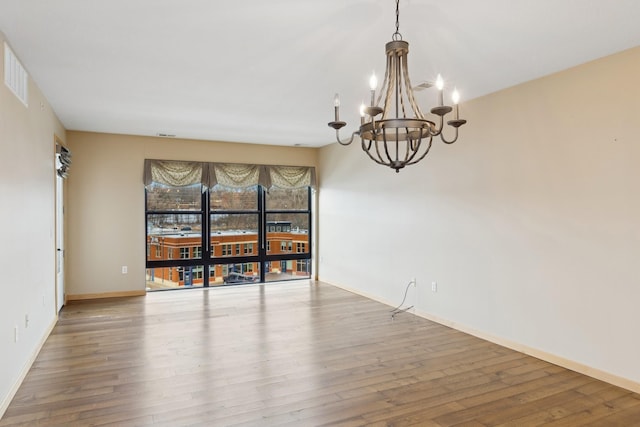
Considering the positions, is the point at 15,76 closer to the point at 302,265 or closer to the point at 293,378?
the point at 293,378

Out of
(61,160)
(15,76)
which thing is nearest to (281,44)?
(15,76)

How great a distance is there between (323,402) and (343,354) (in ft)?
3.06

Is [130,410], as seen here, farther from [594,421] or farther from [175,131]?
[175,131]

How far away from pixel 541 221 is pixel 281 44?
262cm

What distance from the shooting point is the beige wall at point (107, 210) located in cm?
590

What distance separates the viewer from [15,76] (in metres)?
3.02

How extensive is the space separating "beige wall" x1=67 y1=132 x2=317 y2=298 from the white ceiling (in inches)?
64.6

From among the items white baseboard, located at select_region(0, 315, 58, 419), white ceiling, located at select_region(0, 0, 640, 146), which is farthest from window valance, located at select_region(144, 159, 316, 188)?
white baseboard, located at select_region(0, 315, 58, 419)

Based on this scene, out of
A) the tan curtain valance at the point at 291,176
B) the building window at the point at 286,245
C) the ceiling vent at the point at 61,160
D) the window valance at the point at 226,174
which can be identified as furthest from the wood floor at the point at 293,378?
the tan curtain valance at the point at 291,176

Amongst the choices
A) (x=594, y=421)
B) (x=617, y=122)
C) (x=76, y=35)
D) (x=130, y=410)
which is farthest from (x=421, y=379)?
(x=76, y=35)

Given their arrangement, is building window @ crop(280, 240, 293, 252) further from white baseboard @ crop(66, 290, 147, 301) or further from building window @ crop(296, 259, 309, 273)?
white baseboard @ crop(66, 290, 147, 301)

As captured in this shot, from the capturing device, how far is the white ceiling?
7.72ft

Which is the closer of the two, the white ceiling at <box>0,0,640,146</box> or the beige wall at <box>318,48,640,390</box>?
the white ceiling at <box>0,0,640,146</box>

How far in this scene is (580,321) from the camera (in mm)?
3318
